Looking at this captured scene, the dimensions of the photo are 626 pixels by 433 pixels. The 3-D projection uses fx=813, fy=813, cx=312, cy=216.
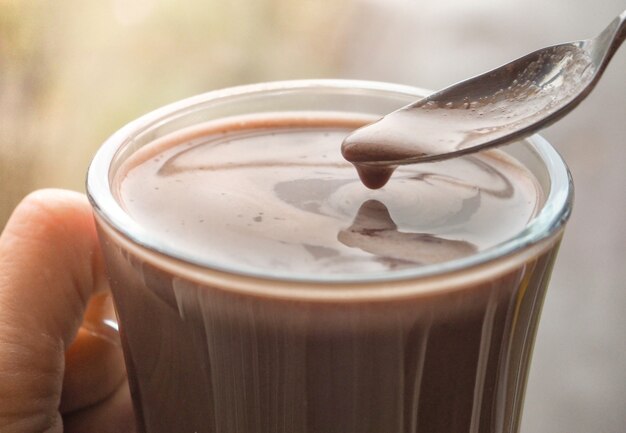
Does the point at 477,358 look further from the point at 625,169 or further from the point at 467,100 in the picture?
the point at 625,169

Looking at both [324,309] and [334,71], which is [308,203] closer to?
[324,309]

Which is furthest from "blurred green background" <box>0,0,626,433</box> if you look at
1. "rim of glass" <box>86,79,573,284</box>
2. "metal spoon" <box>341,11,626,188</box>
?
"metal spoon" <box>341,11,626,188</box>

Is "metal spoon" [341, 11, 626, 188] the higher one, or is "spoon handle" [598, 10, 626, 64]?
"spoon handle" [598, 10, 626, 64]

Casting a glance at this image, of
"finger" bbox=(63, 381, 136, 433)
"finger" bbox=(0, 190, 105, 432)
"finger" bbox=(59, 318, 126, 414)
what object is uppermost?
"finger" bbox=(0, 190, 105, 432)

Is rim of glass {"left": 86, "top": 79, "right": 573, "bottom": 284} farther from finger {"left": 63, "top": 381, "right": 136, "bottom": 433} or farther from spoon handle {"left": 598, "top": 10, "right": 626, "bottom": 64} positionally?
finger {"left": 63, "top": 381, "right": 136, "bottom": 433}

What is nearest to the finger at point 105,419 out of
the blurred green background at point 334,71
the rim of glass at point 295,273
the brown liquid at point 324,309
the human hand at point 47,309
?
the human hand at point 47,309

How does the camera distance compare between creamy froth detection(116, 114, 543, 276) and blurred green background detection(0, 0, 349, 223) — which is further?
blurred green background detection(0, 0, 349, 223)
